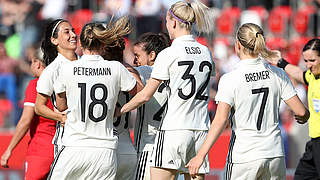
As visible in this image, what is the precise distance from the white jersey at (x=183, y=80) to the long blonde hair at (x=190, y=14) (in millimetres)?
163

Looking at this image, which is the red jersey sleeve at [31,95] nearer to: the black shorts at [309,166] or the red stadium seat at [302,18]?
the black shorts at [309,166]

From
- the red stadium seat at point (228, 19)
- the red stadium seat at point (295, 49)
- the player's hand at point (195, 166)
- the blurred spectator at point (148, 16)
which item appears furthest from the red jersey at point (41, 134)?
the red stadium seat at point (295, 49)

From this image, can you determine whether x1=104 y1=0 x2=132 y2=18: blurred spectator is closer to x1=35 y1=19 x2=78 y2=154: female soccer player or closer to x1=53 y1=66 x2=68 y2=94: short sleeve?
x1=35 y1=19 x2=78 y2=154: female soccer player

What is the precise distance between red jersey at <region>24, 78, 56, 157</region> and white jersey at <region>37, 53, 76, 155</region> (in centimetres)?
31

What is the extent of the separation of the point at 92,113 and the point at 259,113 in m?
1.39

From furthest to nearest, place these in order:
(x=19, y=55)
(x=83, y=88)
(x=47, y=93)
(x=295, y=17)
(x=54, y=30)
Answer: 1. (x=295, y=17)
2. (x=19, y=55)
3. (x=54, y=30)
4. (x=47, y=93)
5. (x=83, y=88)

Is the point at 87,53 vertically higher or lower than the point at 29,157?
higher

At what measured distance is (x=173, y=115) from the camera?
214 inches

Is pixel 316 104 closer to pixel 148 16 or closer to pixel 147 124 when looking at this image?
pixel 147 124

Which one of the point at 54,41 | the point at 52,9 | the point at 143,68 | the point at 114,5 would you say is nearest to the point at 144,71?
the point at 143,68

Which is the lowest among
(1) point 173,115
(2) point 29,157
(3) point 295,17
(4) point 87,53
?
(2) point 29,157

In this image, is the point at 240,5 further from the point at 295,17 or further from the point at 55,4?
the point at 55,4

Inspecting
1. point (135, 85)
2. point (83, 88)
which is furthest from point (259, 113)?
point (83, 88)

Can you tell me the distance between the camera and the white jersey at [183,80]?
5.39 metres
